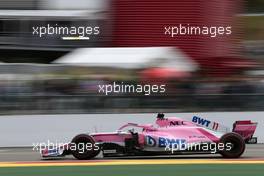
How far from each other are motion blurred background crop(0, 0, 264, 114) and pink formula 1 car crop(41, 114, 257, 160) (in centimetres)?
539

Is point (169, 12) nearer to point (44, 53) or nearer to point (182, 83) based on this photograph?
point (44, 53)

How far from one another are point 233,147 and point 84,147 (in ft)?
7.54

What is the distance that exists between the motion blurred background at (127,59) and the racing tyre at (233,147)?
221 inches

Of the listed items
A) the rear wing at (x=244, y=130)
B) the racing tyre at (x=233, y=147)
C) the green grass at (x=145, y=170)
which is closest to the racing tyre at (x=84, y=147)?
the green grass at (x=145, y=170)

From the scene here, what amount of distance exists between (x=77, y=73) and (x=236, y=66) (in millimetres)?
7696

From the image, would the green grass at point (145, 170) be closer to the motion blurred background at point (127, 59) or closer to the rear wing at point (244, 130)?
the rear wing at point (244, 130)

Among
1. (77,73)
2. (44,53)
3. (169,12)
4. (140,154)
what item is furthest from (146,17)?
(140,154)

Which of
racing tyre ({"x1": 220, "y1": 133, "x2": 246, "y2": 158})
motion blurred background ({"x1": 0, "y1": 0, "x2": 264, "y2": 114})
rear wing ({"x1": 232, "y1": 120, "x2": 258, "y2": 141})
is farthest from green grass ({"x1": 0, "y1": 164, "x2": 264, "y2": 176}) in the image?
motion blurred background ({"x1": 0, "y1": 0, "x2": 264, "y2": 114})

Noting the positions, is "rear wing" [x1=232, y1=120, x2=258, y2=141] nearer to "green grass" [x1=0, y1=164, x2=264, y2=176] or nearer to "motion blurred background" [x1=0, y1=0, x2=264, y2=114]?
"green grass" [x1=0, y1=164, x2=264, y2=176]

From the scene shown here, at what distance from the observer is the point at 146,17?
2447cm

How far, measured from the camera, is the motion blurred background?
16.3m

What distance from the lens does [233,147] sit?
35.0 feet


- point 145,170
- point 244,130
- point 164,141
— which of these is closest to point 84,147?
point 164,141

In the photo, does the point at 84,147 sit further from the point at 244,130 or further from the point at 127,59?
the point at 127,59
